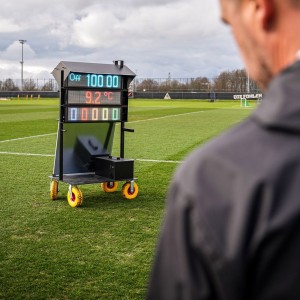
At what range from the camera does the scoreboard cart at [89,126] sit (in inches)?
307

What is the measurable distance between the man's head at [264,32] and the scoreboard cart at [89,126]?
6596 millimetres

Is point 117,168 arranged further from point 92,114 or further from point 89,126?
point 89,126

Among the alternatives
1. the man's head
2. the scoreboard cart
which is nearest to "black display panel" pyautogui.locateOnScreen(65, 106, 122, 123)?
the scoreboard cart

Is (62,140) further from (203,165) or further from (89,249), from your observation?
(203,165)

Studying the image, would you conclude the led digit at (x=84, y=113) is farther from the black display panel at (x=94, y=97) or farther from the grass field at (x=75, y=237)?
the grass field at (x=75, y=237)

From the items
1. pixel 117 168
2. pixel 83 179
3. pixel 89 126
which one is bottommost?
pixel 83 179

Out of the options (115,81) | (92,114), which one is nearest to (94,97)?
(92,114)

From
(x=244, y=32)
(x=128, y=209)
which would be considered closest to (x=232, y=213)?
(x=244, y=32)

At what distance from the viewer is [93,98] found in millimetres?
8102

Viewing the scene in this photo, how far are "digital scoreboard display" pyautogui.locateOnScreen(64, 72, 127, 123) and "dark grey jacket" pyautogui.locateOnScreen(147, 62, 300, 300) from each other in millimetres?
6933

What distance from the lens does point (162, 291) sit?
101 centimetres

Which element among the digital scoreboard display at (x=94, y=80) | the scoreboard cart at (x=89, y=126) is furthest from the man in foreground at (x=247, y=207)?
the digital scoreboard display at (x=94, y=80)

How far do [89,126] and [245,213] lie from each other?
7738mm

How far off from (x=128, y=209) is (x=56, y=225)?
1159 millimetres
